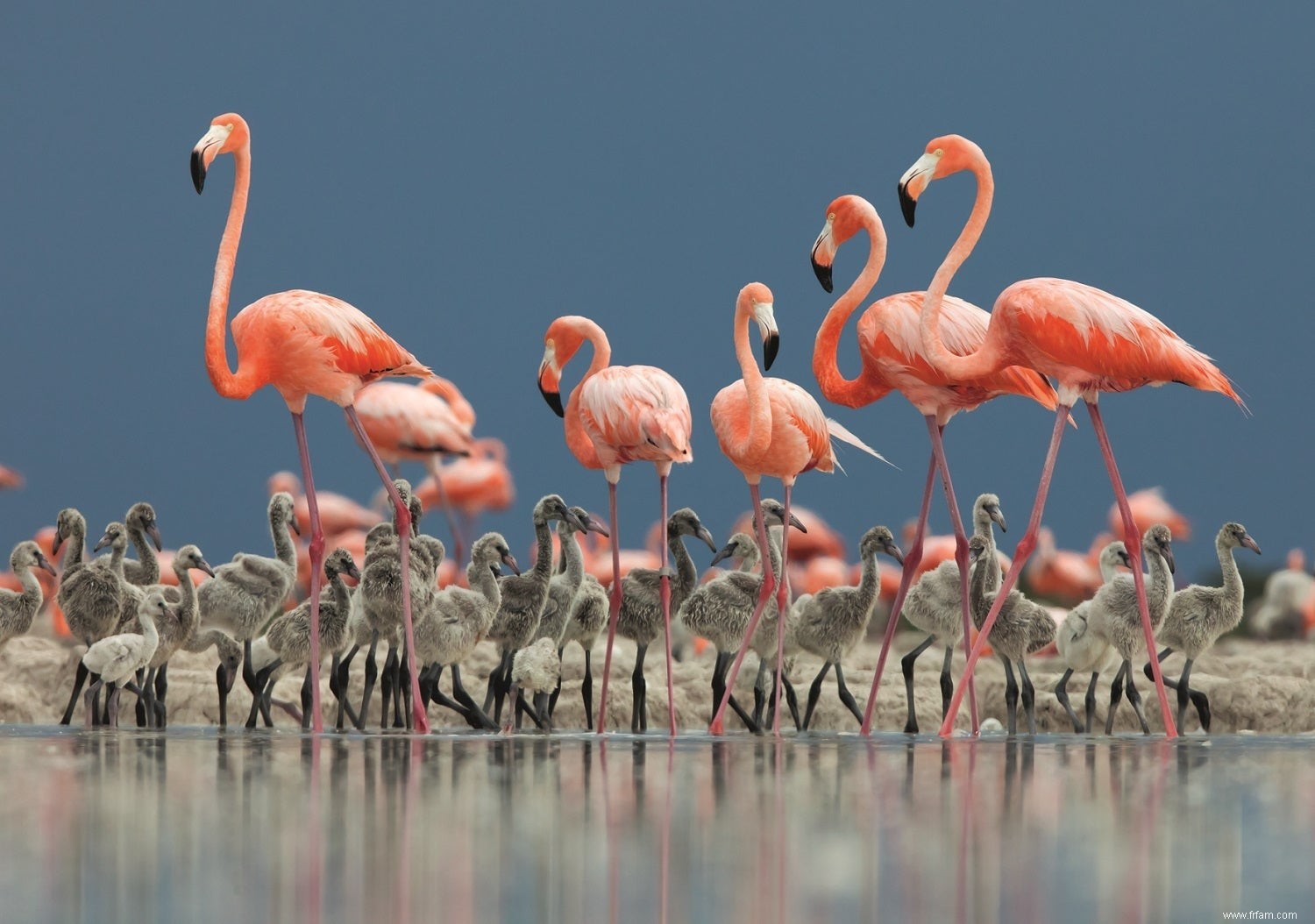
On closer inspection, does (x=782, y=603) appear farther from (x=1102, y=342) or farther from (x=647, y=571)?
(x=1102, y=342)

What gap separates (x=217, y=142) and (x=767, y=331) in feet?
9.35

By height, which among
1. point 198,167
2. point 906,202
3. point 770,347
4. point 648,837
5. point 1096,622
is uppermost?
point 198,167

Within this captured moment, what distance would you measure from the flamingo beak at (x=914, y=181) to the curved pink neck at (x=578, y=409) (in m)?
1.95

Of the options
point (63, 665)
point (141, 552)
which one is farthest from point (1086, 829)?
point (63, 665)

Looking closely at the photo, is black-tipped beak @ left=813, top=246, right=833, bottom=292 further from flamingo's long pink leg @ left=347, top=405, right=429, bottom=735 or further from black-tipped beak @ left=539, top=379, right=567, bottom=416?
flamingo's long pink leg @ left=347, top=405, right=429, bottom=735

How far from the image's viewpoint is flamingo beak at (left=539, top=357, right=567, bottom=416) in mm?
9008

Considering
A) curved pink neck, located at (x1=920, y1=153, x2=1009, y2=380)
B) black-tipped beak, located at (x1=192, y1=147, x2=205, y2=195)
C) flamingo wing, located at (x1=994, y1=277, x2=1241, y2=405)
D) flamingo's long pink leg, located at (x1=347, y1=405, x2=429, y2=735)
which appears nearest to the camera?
flamingo wing, located at (x1=994, y1=277, x2=1241, y2=405)

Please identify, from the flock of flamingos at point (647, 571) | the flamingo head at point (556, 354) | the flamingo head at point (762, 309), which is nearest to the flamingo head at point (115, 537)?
the flock of flamingos at point (647, 571)

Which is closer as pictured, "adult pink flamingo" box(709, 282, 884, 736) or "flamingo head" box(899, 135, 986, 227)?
"flamingo head" box(899, 135, 986, 227)

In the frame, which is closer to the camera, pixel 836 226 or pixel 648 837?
pixel 648 837

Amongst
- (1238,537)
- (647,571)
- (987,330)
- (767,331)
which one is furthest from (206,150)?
(1238,537)

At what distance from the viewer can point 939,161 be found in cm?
784

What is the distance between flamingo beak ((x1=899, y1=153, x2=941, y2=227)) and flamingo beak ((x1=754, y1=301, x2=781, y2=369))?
0.83 meters

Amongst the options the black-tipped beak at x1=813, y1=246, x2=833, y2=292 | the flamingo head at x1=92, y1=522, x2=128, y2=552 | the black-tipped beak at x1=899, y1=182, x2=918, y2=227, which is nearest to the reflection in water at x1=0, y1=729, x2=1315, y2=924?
the black-tipped beak at x1=899, y1=182, x2=918, y2=227
